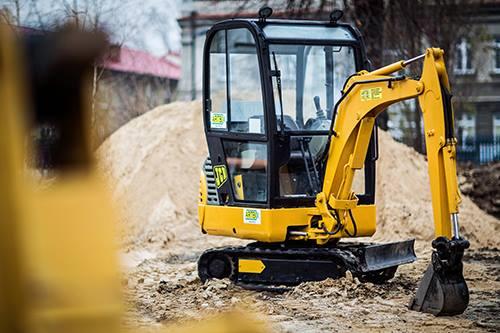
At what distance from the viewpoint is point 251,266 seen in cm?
1025

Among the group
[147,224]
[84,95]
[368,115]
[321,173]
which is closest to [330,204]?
[321,173]

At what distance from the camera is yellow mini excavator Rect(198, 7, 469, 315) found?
9781mm

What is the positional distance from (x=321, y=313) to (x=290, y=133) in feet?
6.56

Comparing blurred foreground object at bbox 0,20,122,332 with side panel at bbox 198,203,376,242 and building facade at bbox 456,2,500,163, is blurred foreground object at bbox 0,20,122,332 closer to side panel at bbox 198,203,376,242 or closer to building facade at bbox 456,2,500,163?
side panel at bbox 198,203,376,242

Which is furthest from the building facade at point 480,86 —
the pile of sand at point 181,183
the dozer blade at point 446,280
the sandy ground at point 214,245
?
the dozer blade at point 446,280

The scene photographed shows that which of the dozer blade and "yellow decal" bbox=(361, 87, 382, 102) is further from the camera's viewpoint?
"yellow decal" bbox=(361, 87, 382, 102)

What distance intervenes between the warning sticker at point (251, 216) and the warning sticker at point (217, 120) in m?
0.90

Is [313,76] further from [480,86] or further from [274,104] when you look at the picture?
[480,86]

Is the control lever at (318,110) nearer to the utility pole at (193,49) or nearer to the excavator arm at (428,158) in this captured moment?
the excavator arm at (428,158)

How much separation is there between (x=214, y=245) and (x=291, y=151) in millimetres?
4972

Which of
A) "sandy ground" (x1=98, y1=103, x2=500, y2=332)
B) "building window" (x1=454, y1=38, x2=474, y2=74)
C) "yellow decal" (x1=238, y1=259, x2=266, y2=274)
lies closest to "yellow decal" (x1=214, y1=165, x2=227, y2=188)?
"yellow decal" (x1=238, y1=259, x2=266, y2=274)

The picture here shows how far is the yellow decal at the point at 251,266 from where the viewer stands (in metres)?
10.2

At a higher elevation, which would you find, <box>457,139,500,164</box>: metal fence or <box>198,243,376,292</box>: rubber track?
<box>457,139,500,164</box>: metal fence

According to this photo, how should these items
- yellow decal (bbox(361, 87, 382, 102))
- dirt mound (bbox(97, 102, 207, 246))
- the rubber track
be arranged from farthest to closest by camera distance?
dirt mound (bbox(97, 102, 207, 246))
the rubber track
yellow decal (bbox(361, 87, 382, 102))
